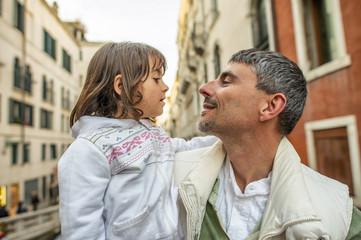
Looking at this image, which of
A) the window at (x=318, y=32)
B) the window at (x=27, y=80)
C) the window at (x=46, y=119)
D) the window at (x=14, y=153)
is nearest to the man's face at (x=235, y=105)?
the window at (x=318, y=32)

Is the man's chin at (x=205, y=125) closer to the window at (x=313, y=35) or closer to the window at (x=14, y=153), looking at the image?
the window at (x=313, y=35)

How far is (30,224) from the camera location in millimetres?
8531

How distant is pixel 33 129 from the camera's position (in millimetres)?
16562

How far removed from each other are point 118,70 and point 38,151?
1775cm

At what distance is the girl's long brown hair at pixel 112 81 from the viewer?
1.68 meters

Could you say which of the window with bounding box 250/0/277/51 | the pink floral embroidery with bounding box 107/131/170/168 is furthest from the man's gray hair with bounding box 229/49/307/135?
the window with bounding box 250/0/277/51

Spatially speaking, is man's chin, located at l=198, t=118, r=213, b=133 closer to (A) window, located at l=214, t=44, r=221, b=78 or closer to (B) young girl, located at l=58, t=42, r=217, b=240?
(B) young girl, located at l=58, t=42, r=217, b=240

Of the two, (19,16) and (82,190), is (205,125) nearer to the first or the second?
(82,190)

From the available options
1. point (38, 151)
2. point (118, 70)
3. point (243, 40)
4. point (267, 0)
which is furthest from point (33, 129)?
point (118, 70)

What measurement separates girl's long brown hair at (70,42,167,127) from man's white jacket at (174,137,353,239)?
582mm

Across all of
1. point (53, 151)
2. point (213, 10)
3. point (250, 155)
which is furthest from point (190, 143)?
point (53, 151)

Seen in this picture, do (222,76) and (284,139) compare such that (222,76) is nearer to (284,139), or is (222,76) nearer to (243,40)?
(284,139)

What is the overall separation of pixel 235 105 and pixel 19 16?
16607 millimetres

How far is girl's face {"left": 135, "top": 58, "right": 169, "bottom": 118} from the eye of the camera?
1767 millimetres
